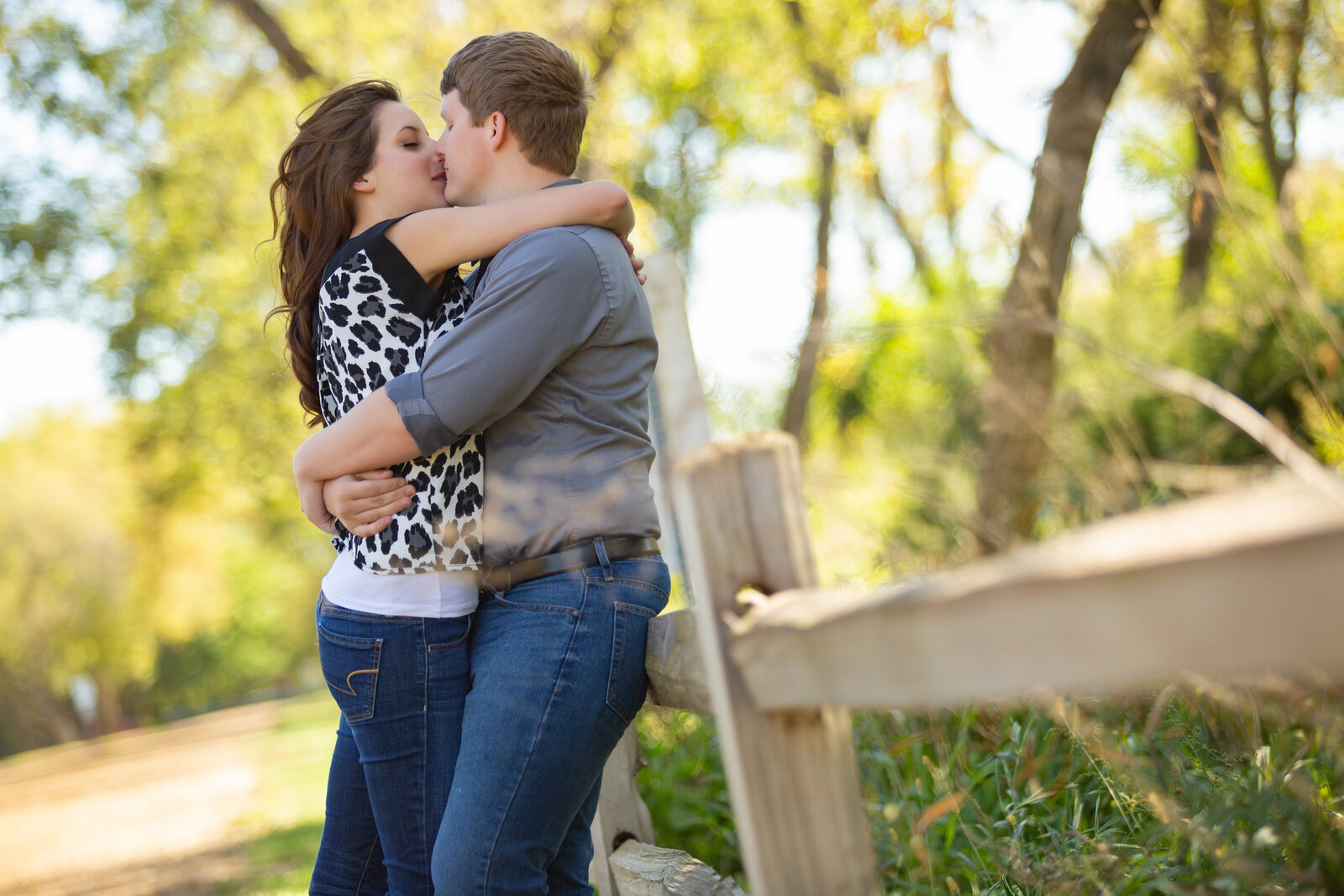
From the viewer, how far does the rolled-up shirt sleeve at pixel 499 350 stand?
1483 millimetres

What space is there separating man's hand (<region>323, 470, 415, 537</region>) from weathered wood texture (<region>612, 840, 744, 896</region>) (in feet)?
3.22

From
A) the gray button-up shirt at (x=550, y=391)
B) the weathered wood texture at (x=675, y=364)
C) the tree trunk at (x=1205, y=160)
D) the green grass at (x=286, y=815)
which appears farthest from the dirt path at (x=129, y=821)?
the tree trunk at (x=1205, y=160)

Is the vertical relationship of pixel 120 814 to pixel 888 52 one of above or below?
below

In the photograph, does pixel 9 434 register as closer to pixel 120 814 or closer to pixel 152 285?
pixel 152 285

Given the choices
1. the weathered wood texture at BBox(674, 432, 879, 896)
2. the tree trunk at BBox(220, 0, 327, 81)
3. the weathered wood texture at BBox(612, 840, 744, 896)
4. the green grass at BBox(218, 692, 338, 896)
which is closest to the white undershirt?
the weathered wood texture at BBox(674, 432, 879, 896)

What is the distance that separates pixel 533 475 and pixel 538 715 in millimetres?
394

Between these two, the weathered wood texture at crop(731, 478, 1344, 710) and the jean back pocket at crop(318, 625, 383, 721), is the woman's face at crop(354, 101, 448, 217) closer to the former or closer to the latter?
the jean back pocket at crop(318, 625, 383, 721)

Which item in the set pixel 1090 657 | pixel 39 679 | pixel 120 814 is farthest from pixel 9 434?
pixel 1090 657

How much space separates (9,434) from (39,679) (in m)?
6.39

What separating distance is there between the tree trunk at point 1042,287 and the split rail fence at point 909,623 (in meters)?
2.46

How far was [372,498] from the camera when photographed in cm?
162

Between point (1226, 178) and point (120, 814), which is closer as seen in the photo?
point (1226, 178)

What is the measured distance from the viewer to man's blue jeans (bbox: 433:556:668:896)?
4.80 ft

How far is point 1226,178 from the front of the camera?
7.43 ft
